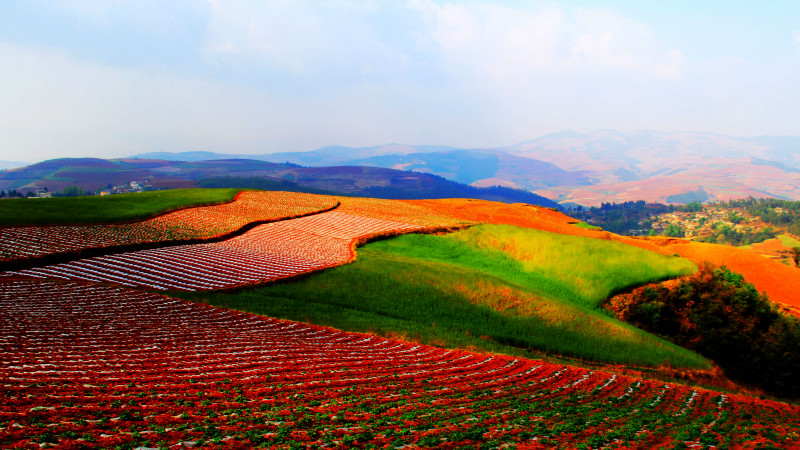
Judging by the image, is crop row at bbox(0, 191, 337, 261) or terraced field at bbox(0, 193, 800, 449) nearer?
terraced field at bbox(0, 193, 800, 449)

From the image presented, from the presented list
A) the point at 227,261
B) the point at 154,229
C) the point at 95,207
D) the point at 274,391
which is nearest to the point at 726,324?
the point at 274,391

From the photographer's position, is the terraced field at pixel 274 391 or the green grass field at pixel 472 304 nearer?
the terraced field at pixel 274 391

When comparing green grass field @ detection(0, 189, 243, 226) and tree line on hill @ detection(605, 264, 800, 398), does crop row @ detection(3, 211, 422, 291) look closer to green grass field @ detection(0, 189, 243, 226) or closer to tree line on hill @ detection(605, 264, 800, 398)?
green grass field @ detection(0, 189, 243, 226)

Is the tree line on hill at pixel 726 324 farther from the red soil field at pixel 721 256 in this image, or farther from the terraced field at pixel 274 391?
the terraced field at pixel 274 391

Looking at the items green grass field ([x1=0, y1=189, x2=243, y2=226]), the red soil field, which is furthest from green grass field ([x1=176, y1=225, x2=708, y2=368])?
green grass field ([x1=0, y1=189, x2=243, y2=226])

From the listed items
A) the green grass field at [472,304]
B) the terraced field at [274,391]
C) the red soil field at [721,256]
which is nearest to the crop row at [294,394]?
the terraced field at [274,391]

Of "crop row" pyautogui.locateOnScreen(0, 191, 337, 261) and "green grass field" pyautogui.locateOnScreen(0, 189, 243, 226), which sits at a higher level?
"green grass field" pyautogui.locateOnScreen(0, 189, 243, 226)
